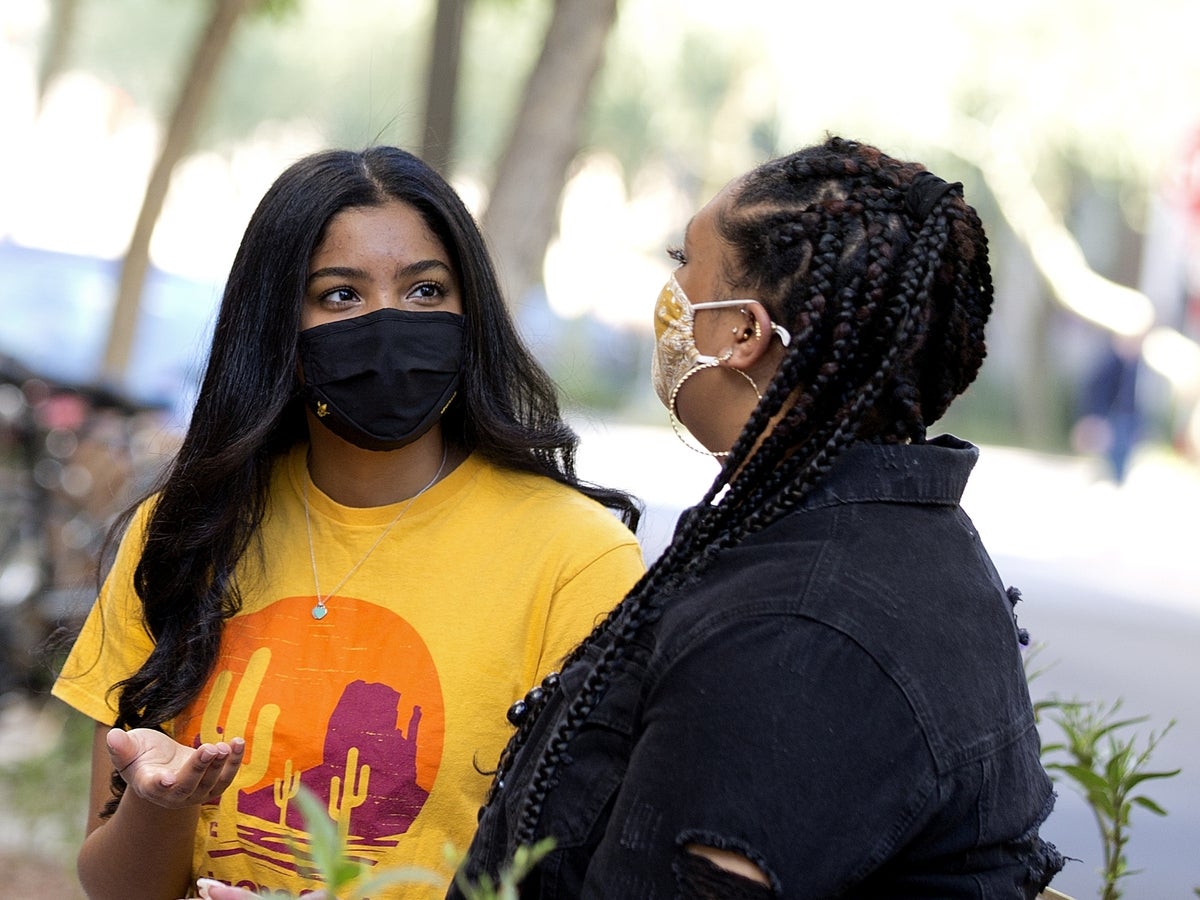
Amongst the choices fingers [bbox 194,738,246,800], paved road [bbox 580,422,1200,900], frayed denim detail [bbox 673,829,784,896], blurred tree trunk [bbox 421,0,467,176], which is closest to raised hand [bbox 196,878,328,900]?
fingers [bbox 194,738,246,800]

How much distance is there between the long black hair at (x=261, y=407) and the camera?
2.36m

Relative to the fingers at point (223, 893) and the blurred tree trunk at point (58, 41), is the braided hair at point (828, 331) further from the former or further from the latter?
the blurred tree trunk at point (58, 41)

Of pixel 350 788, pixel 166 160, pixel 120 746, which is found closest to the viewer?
pixel 120 746

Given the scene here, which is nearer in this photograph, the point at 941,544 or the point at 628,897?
the point at 628,897

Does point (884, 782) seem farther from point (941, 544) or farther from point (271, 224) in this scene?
point (271, 224)

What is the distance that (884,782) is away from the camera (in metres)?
1.44

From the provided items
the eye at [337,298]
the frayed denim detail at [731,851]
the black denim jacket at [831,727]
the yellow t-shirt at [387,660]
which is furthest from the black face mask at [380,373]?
the frayed denim detail at [731,851]

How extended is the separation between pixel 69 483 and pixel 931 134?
14.8m

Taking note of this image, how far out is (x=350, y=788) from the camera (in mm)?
2189

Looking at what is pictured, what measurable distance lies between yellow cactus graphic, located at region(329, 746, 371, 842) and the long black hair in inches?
11.9

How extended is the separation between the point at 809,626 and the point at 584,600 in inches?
33.3

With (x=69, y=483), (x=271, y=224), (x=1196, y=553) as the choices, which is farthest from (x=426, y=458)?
(x=1196, y=553)

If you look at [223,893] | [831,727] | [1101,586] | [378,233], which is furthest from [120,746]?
[1101,586]

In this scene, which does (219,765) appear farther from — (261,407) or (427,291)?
(427,291)
